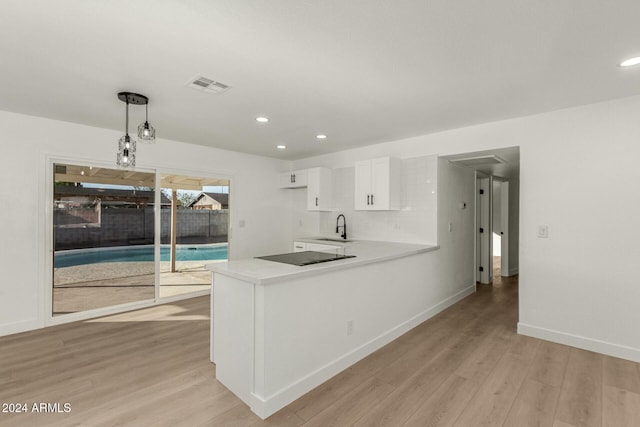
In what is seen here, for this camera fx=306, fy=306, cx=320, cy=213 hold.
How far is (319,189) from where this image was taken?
5.16 meters

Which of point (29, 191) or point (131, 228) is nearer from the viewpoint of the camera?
point (29, 191)

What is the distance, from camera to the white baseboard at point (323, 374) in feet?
6.63

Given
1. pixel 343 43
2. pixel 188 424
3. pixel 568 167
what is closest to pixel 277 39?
pixel 343 43

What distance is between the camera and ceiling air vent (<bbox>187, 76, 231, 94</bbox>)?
2.43 metres

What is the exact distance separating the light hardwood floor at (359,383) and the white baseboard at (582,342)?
0.09 m

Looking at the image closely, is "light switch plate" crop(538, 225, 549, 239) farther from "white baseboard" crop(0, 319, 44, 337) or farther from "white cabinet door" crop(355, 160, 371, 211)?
"white baseboard" crop(0, 319, 44, 337)

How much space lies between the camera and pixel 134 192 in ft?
14.2

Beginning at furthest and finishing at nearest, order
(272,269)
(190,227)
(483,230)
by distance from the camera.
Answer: (483,230), (190,227), (272,269)

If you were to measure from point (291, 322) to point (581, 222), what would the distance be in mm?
2975

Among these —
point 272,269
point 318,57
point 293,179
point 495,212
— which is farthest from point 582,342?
point 293,179

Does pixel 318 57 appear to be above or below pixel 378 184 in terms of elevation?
above

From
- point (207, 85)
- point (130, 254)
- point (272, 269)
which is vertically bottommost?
point (130, 254)

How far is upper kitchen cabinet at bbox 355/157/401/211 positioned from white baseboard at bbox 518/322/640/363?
81.6 inches

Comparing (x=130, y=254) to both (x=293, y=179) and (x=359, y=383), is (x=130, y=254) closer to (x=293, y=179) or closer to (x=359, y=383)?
(x=293, y=179)
